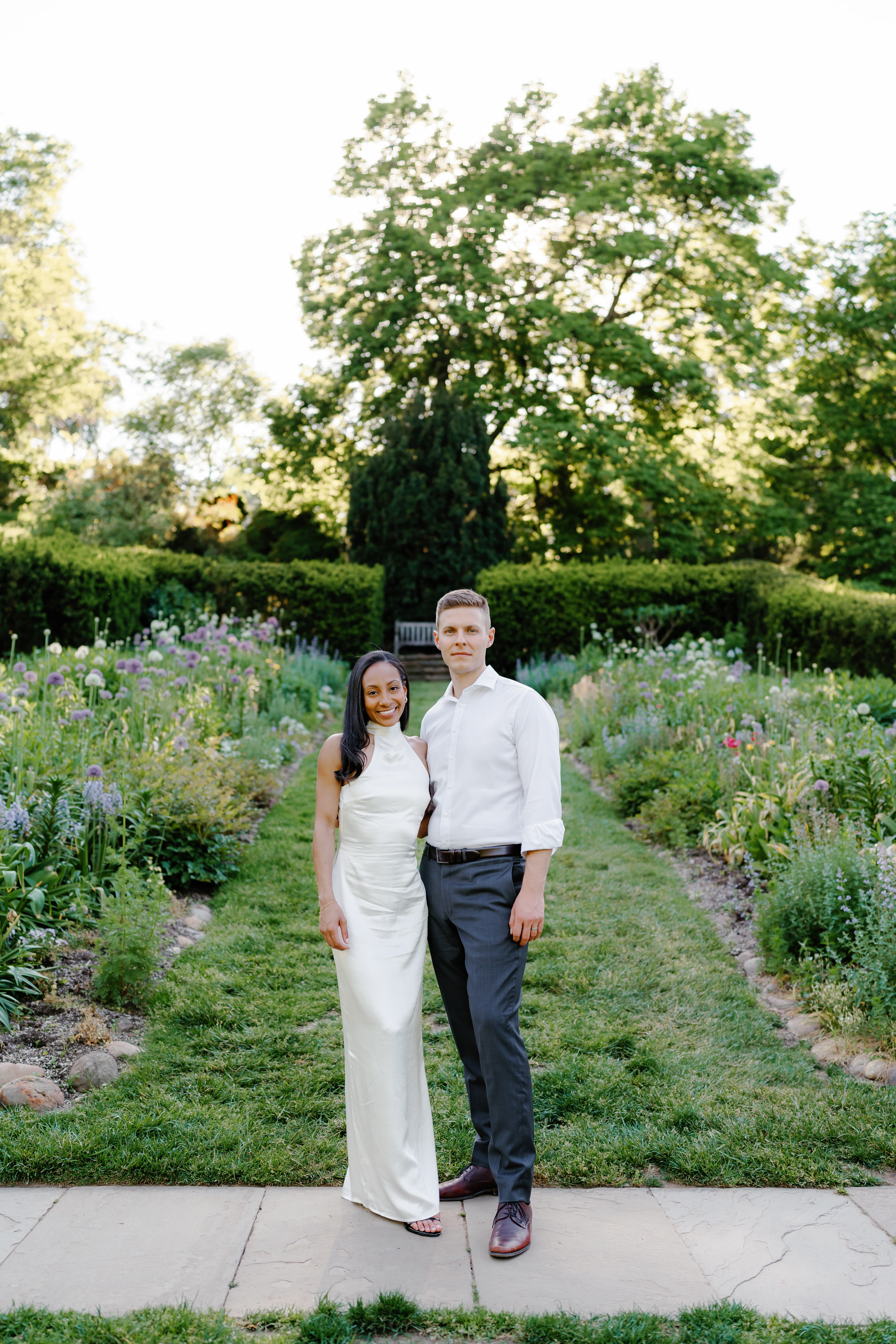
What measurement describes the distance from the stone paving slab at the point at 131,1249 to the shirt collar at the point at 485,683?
155cm

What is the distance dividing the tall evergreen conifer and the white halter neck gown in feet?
49.6

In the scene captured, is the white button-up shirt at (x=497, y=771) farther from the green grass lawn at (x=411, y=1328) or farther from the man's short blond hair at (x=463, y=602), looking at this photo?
the green grass lawn at (x=411, y=1328)

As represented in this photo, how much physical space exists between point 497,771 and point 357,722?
0.43 metres

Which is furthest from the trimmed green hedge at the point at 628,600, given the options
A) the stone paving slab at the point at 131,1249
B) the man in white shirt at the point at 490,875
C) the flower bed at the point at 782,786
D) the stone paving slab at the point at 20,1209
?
the stone paving slab at the point at 20,1209

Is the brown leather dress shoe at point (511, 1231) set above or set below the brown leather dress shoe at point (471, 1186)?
above

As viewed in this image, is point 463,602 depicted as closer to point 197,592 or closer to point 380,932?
point 380,932

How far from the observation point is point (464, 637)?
288 cm

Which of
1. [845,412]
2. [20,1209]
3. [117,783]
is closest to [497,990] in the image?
[20,1209]

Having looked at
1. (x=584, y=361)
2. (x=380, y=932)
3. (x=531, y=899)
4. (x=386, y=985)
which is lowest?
(x=386, y=985)

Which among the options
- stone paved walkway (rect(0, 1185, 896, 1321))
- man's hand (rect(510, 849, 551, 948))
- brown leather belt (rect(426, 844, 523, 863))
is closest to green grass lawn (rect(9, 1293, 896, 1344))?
stone paved walkway (rect(0, 1185, 896, 1321))

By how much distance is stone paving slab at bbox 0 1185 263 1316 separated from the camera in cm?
241

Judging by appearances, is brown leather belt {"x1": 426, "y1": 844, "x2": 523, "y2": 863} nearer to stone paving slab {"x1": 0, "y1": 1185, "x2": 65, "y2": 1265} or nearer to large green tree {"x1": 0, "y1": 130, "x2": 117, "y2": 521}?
stone paving slab {"x1": 0, "y1": 1185, "x2": 65, "y2": 1265}

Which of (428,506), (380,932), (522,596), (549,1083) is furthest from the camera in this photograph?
(428,506)

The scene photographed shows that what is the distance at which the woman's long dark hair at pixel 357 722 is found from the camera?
9.50ft
